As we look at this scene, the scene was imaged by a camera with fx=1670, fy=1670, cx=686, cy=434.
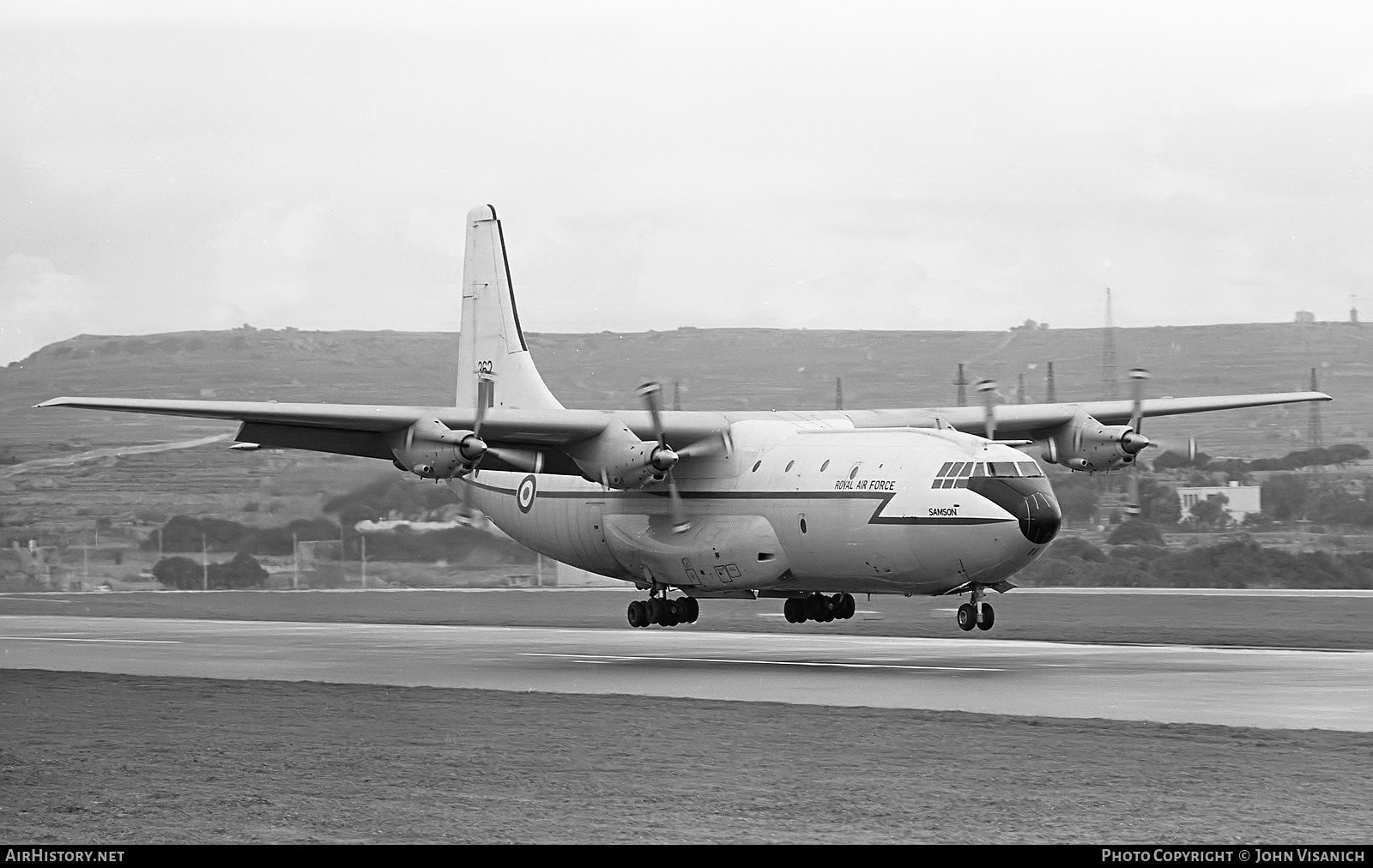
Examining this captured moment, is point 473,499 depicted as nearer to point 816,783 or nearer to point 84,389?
point 816,783

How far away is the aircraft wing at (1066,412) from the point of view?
37938 millimetres

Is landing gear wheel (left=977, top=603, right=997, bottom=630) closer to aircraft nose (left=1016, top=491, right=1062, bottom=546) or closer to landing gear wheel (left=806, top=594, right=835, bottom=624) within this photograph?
aircraft nose (left=1016, top=491, right=1062, bottom=546)

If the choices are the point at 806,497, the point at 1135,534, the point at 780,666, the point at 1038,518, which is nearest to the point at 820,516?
the point at 806,497

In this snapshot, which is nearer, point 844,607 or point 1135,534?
point 844,607

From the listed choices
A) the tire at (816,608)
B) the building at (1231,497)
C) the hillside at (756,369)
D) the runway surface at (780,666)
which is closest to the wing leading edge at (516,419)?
the tire at (816,608)

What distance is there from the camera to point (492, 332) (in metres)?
43.6

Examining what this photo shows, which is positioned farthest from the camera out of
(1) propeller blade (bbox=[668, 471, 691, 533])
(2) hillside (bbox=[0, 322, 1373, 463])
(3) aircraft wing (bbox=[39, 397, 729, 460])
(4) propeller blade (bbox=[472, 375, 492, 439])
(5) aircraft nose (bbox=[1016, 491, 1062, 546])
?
(2) hillside (bbox=[0, 322, 1373, 463])

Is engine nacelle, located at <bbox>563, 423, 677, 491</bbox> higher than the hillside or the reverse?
the reverse

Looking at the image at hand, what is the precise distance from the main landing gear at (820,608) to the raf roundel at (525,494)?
6.80 metres

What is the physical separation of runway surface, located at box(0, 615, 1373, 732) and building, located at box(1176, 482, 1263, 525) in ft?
179

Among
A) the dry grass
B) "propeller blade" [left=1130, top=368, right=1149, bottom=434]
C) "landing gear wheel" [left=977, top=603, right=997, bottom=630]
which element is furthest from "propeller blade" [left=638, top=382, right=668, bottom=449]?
"propeller blade" [left=1130, top=368, right=1149, bottom=434]

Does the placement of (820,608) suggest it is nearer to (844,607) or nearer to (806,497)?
(844,607)

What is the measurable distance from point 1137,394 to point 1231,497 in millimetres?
65341

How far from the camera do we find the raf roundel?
40125 millimetres
